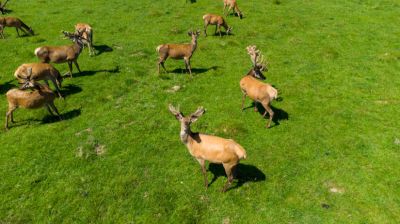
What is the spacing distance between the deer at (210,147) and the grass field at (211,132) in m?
1.34

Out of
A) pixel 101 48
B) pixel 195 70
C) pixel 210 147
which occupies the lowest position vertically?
pixel 195 70

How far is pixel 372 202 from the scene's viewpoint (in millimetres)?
11664

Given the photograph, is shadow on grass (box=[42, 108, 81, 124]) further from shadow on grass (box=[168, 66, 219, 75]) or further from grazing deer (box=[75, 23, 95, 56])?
grazing deer (box=[75, 23, 95, 56])

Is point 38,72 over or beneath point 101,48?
over

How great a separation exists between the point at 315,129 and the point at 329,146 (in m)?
1.32

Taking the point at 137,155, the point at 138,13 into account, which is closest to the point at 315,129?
the point at 137,155

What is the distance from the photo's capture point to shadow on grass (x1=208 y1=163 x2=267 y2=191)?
12492 millimetres

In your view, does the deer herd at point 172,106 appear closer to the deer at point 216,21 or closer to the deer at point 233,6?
the deer at point 216,21

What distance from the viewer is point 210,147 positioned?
11406 millimetres

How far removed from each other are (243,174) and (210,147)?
2.17m

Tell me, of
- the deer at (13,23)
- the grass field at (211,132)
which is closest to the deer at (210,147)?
the grass field at (211,132)

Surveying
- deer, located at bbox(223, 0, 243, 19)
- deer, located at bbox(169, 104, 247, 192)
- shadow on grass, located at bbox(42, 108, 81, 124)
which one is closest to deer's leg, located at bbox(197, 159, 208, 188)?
deer, located at bbox(169, 104, 247, 192)

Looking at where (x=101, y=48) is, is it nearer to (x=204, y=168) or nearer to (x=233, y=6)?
(x=233, y=6)

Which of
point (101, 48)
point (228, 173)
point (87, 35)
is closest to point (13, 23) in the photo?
point (87, 35)
